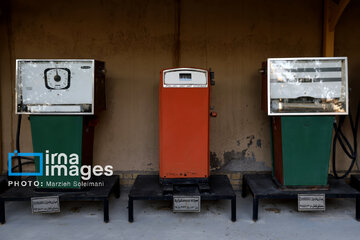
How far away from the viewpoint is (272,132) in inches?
126

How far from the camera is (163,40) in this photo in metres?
3.55

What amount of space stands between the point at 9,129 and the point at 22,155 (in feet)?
1.14

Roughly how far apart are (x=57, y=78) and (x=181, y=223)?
5.80 feet

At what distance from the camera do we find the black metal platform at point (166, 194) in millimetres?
2816

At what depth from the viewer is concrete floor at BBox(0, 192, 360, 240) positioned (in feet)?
8.61

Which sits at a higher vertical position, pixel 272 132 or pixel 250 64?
pixel 250 64

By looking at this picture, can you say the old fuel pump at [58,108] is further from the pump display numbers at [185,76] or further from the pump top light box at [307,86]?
the pump top light box at [307,86]

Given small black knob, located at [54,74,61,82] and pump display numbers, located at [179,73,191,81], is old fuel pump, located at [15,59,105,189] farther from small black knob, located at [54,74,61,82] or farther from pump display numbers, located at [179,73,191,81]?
pump display numbers, located at [179,73,191,81]

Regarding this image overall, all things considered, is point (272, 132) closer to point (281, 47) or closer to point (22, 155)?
point (281, 47)

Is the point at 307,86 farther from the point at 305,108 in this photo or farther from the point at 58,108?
the point at 58,108

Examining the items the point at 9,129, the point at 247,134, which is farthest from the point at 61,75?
the point at 247,134

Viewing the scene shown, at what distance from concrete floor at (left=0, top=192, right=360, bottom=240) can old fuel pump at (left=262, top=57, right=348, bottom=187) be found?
0.36 m

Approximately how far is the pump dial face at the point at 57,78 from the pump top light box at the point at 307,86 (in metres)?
1.86

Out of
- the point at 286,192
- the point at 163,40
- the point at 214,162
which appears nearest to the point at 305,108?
the point at 286,192
